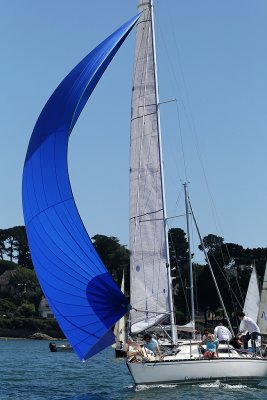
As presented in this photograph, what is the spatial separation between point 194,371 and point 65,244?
535cm

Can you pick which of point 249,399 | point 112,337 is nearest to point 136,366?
point 112,337

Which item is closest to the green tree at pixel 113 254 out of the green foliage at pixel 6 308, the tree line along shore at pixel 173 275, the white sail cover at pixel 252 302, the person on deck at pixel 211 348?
the tree line along shore at pixel 173 275

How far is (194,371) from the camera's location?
2317 centimetres

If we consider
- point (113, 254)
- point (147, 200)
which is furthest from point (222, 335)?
point (113, 254)

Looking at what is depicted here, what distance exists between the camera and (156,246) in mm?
26203

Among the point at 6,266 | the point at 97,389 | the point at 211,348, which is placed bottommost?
the point at 97,389

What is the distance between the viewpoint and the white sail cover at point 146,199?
25.7 meters

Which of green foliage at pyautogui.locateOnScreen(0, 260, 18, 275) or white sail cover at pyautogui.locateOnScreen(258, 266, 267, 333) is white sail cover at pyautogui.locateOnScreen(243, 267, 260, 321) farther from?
green foliage at pyautogui.locateOnScreen(0, 260, 18, 275)

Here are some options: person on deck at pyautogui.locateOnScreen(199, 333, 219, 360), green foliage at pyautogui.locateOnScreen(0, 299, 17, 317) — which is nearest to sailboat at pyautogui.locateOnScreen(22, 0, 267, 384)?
person on deck at pyautogui.locateOnScreen(199, 333, 219, 360)

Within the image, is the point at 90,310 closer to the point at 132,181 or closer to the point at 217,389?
the point at 217,389

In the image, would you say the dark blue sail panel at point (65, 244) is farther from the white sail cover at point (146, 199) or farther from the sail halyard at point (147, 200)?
the white sail cover at point (146, 199)

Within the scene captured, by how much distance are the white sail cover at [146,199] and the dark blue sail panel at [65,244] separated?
→ 3.92m

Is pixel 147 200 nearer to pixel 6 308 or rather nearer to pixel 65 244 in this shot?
pixel 65 244

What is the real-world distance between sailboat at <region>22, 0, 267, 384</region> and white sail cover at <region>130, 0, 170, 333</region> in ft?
0.14
